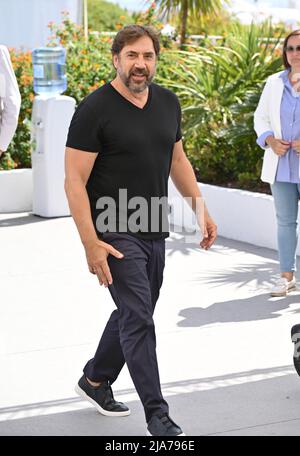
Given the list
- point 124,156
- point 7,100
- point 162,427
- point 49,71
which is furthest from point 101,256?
point 49,71

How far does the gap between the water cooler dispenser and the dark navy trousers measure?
20.1ft

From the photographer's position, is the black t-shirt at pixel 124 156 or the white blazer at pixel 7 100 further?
the white blazer at pixel 7 100

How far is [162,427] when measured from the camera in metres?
4.30

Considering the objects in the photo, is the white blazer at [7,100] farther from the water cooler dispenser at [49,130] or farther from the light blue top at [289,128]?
the water cooler dispenser at [49,130]

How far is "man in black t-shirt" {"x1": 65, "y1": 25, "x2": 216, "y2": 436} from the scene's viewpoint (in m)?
4.38

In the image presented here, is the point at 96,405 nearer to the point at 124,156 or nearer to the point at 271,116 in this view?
the point at 124,156

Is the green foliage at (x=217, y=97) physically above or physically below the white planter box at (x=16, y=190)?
above

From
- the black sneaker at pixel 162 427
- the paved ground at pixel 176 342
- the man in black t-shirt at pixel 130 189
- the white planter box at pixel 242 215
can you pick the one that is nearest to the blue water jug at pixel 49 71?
the white planter box at pixel 242 215

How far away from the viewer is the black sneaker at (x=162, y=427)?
4297 mm

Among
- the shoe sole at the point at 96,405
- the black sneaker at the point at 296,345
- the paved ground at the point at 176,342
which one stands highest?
the black sneaker at the point at 296,345

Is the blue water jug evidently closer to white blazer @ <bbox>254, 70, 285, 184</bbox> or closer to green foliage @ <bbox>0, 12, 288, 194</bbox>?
green foliage @ <bbox>0, 12, 288, 194</bbox>

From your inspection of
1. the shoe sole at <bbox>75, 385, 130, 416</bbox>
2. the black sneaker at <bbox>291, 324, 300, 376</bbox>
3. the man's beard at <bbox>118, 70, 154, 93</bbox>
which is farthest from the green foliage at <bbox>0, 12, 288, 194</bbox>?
the man's beard at <bbox>118, 70, 154, 93</bbox>

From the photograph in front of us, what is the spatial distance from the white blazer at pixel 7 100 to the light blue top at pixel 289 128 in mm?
2012
